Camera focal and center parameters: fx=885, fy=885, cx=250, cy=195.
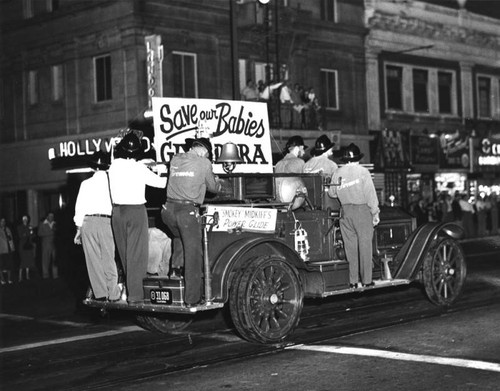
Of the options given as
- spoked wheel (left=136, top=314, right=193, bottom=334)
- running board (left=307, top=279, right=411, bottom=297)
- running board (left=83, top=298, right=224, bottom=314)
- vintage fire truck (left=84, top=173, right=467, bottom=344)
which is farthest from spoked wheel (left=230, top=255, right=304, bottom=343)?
spoked wheel (left=136, top=314, right=193, bottom=334)

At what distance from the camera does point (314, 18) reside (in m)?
29.6

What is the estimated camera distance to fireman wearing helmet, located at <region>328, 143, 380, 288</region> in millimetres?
10219

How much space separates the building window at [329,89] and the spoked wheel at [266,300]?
21231mm

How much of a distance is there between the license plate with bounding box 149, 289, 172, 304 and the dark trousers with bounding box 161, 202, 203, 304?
21cm

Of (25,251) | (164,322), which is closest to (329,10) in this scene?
(25,251)

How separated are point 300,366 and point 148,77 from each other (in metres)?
16.0

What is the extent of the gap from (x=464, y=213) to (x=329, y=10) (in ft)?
27.2

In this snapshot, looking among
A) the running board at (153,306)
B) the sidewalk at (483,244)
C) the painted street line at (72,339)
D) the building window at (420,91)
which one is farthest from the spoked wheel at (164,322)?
the building window at (420,91)

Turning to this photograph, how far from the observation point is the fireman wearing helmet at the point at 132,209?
9.11 m

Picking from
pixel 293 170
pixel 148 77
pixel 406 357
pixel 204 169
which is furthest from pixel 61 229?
pixel 406 357

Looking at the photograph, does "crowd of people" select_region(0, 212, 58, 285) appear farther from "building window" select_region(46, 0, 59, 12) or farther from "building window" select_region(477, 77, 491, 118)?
"building window" select_region(477, 77, 491, 118)

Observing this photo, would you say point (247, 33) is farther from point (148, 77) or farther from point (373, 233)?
point (373, 233)

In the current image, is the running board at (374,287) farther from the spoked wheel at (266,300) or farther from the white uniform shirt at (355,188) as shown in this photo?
the white uniform shirt at (355,188)

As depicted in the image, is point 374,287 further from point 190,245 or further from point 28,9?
point 28,9
